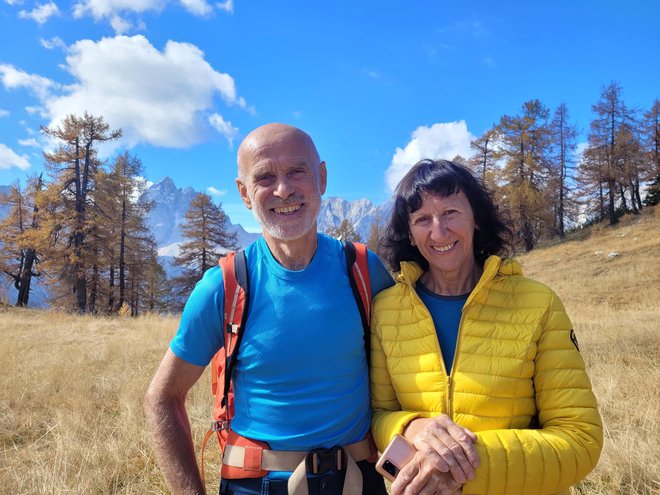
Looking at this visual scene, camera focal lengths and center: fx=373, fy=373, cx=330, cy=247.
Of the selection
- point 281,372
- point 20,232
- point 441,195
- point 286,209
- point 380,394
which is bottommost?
point 380,394

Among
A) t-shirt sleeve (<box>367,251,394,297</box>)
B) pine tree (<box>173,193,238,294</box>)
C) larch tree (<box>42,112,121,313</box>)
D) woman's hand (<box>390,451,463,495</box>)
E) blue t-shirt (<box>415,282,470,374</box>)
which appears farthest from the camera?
pine tree (<box>173,193,238,294</box>)

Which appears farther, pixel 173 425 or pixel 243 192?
pixel 243 192

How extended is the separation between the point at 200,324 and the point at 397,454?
1.01 metres

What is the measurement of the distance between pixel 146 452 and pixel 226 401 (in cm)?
225

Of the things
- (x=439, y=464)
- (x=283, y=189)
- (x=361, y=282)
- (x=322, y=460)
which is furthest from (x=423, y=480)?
(x=283, y=189)

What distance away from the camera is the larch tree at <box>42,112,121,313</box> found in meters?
21.1

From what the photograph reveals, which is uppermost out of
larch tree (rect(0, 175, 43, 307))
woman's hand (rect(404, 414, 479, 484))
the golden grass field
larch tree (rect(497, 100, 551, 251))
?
larch tree (rect(497, 100, 551, 251))

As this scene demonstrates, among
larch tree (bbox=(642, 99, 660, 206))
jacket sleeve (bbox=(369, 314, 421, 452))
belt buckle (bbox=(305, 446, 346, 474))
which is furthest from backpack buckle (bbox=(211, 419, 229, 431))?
larch tree (bbox=(642, 99, 660, 206))

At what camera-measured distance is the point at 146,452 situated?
11.1 ft

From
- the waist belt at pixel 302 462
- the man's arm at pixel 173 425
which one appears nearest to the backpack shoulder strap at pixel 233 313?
the man's arm at pixel 173 425

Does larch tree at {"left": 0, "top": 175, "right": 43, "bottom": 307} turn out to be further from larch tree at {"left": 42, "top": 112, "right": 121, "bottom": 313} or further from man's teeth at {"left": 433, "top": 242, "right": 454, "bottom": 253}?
man's teeth at {"left": 433, "top": 242, "right": 454, "bottom": 253}

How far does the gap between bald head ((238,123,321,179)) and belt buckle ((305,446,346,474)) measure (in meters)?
1.42

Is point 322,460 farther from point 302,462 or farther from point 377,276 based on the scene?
point 377,276

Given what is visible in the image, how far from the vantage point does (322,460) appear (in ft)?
5.36
